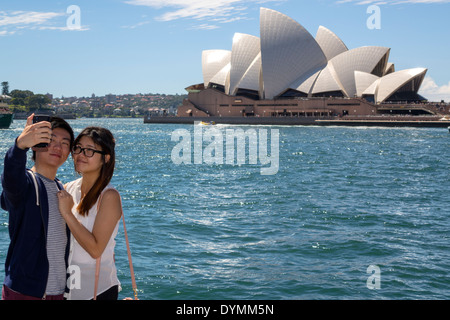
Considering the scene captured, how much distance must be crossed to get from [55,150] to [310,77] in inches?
3090

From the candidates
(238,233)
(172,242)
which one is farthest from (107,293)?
(238,233)

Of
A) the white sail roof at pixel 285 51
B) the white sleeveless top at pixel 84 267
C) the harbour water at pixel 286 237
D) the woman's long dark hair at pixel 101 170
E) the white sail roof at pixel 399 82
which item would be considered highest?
the white sail roof at pixel 285 51

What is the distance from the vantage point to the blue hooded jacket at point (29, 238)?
253 cm

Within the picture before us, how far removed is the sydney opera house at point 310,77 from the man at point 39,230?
7387 cm

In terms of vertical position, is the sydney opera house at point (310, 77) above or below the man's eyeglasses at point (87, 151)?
above

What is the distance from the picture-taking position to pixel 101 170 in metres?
2.66

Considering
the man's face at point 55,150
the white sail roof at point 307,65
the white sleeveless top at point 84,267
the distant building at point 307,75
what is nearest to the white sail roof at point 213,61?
the distant building at point 307,75

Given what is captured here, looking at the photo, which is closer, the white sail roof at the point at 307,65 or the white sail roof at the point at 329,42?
the white sail roof at the point at 307,65

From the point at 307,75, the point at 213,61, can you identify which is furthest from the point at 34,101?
the point at 307,75

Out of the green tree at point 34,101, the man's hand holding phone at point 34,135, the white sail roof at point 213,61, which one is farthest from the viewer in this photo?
the green tree at point 34,101

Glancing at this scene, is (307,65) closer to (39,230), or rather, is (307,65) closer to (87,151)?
(87,151)

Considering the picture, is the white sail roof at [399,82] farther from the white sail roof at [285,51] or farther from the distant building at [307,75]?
the white sail roof at [285,51]

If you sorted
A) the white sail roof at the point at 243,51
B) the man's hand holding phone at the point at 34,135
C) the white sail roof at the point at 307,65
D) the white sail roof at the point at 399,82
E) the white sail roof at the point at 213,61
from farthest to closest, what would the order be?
the white sail roof at the point at 213,61
the white sail roof at the point at 243,51
the white sail roof at the point at 307,65
the white sail roof at the point at 399,82
the man's hand holding phone at the point at 34,135

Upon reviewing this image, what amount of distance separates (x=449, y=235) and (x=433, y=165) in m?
15.9
